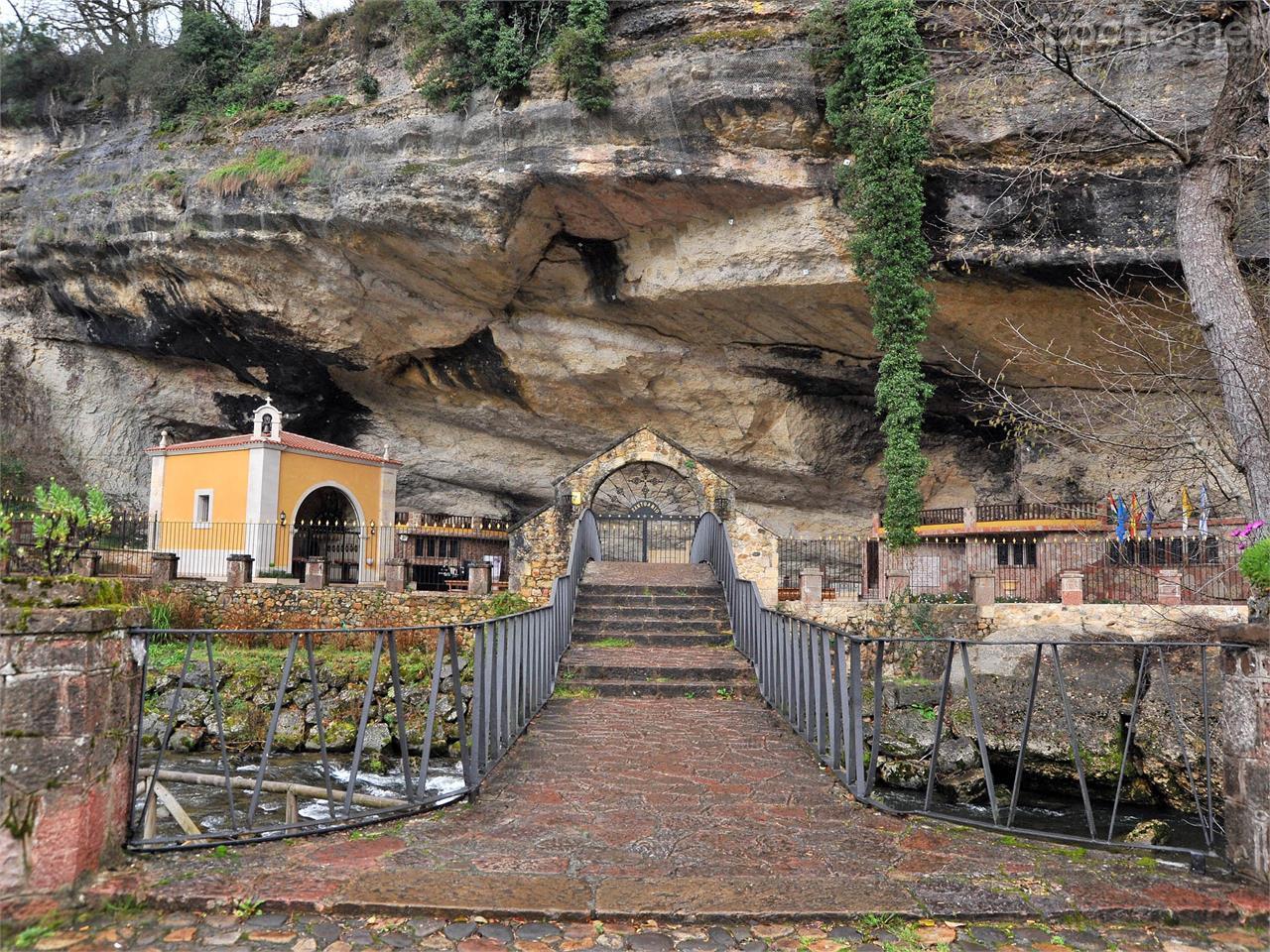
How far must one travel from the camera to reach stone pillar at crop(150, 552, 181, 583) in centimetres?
1689

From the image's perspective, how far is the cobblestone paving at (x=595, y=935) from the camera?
3201mm

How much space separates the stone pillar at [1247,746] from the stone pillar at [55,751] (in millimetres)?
5069

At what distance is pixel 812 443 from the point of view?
842 inches

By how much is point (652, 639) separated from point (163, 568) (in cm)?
1123

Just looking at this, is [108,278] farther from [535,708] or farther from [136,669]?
[136,669]

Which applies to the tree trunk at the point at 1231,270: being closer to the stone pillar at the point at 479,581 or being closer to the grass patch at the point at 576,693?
the grass patch at the point at 576,693

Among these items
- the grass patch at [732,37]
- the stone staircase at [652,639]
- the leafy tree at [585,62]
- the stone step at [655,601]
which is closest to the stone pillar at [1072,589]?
the stone staircase at [652,639]

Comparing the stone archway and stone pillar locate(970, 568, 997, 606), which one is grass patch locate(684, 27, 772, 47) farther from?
the stone archway

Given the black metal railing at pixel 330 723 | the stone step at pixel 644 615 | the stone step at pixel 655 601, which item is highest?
the stone step at pixel 655 601

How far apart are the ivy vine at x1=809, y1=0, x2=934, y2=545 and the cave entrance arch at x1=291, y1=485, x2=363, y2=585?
13.3 metres

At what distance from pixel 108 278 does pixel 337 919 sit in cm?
2218

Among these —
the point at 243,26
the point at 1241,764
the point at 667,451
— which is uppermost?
the point at 243,26

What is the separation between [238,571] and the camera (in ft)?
55.3

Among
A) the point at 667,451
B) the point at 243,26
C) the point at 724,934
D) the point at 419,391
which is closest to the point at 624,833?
the point at 724,934
